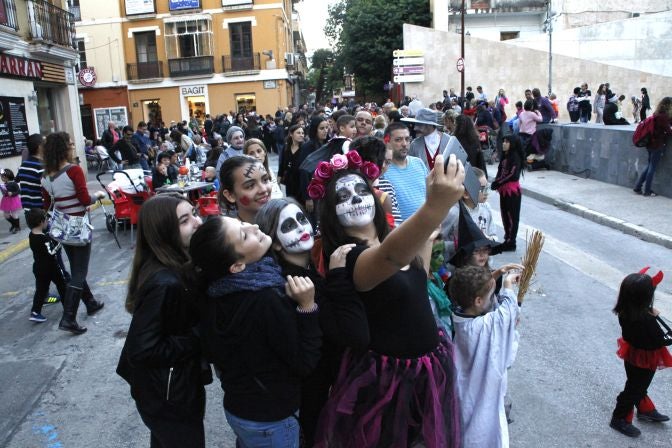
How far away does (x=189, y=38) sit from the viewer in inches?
1407

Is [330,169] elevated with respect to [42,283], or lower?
elevated

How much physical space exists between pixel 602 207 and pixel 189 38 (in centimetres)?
3126

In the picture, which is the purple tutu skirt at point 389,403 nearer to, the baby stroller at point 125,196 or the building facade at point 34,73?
the baby stroller at point 125,196

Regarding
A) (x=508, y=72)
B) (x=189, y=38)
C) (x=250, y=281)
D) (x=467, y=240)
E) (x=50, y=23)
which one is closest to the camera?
(x=250, y=281)

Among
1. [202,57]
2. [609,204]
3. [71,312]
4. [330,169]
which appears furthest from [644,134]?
[202,57]

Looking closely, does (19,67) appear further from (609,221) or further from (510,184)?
(609,221)

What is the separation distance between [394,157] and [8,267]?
6957 mm

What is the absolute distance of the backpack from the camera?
10.1 m

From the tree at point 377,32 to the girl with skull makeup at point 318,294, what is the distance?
36.7m

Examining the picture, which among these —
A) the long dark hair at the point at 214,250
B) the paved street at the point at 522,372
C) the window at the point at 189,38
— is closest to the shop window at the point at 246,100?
the window at the point at 189,38

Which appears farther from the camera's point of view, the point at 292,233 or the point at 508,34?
the point at 508,34

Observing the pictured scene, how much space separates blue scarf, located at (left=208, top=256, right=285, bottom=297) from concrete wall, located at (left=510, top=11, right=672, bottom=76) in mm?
32779

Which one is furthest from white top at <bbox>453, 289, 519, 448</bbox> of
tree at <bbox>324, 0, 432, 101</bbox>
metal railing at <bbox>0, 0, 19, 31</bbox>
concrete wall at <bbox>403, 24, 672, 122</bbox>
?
tree at <bbox>324, 0, 432, 101</bbox>

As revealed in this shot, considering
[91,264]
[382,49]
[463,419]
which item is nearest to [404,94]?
[382,49]
